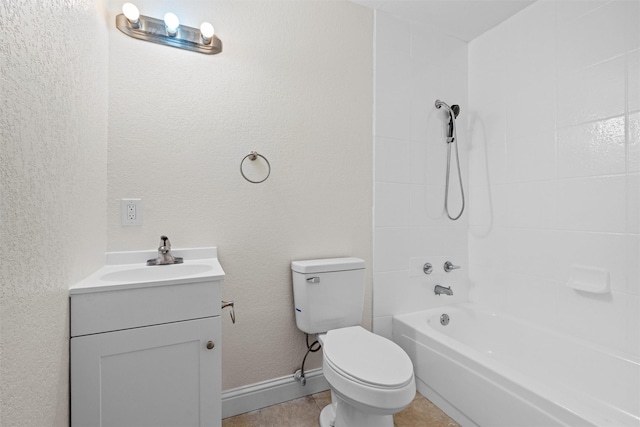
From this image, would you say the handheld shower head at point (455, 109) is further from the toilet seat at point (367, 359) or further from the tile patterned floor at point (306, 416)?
the tile patterned floor at point (306, 416)

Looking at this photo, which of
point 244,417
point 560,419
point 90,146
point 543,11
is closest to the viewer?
point 560,419

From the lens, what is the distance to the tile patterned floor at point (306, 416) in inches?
60.3

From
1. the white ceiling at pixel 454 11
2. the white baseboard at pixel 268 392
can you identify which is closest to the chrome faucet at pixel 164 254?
the white baseboard at pixel 268 392

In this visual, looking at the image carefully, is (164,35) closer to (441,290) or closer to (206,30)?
(206,30)

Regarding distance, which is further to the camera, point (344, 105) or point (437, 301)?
point (437, 301)

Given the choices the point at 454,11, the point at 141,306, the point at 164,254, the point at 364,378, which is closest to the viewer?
the point at 141,306

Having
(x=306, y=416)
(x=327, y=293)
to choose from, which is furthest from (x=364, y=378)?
(x=306, y=416)

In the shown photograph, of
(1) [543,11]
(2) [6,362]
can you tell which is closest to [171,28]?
(2) [6,362]

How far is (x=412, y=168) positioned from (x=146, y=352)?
69.1 inches

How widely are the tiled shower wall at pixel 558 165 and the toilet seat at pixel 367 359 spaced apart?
1064 millimetres

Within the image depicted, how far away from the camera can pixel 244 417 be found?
1580 millimetres

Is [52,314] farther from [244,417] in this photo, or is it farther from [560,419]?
[560,419]

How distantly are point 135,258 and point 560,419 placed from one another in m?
1.83

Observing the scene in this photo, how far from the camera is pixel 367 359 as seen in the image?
1.30 m
